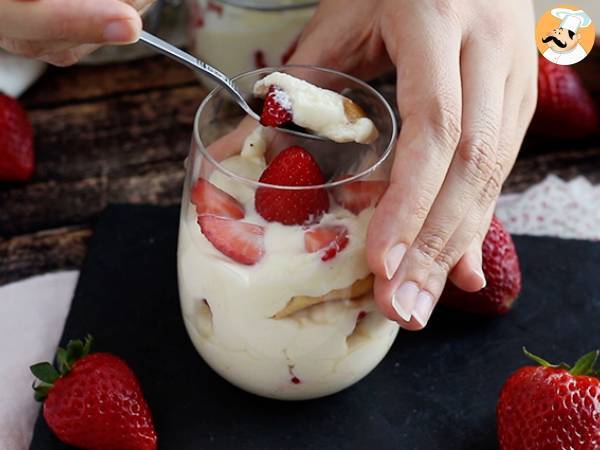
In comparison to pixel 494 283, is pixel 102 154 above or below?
below

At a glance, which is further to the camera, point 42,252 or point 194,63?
point 42,252

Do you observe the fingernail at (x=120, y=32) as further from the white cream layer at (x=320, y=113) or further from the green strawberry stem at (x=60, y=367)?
the green strawberry stem at (x=60, y=367)

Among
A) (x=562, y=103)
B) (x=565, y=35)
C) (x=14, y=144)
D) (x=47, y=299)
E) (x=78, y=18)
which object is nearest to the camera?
(x=78, y=18)

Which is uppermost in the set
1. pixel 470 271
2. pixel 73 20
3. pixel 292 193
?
pixel 73 20

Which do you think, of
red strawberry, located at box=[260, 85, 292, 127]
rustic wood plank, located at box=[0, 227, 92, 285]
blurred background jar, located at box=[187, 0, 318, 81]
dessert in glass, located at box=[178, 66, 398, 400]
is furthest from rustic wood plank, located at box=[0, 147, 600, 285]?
red strawberry, located at box=[260, 85, 292, 127]

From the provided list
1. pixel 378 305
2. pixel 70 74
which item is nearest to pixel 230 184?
pixel 378 305

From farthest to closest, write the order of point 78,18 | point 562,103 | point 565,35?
1. point 562,103
2. point 565,35
3. point 78,18

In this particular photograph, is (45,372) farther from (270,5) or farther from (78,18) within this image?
(270,5)

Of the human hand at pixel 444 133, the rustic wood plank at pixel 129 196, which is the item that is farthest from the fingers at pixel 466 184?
the rustic wood plank at pixel 129 196

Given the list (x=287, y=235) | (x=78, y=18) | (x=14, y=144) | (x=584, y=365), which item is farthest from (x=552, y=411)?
(x=14, y=144)
